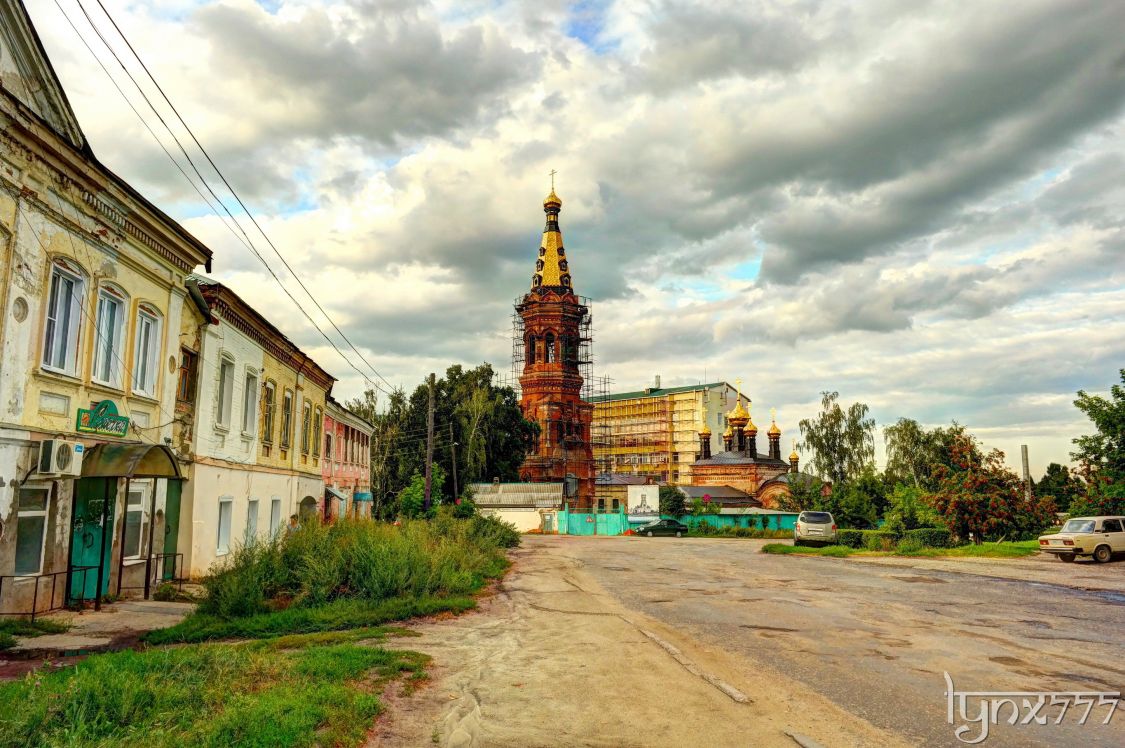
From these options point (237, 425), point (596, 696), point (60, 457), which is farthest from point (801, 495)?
point (60, 457)

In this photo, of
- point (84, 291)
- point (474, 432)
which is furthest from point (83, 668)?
point (474, 432)

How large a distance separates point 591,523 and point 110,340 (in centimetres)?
4810

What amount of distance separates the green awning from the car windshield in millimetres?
26672

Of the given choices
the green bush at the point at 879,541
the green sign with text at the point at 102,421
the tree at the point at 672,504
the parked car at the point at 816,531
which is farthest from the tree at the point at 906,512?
the green sign with text at the point at 102,421

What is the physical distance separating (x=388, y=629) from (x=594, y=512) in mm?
50513

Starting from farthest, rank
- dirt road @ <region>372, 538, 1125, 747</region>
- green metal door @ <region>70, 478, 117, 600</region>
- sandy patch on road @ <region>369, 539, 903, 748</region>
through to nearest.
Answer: green metal door @ <region>70, 478, 117, 600</region> → dirt road @ <region>372, 538, 1125, 747</region> → sandy patch on road @ <region>369, 539, 903, 748</region>

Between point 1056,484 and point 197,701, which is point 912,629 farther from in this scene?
point 1056,484

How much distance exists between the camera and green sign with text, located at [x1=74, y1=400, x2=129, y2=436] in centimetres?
1157

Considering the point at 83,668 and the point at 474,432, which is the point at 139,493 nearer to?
the point at 83,668

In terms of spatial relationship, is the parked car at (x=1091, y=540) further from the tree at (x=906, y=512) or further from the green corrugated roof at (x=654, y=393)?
the green corrugated roof at (x=654, y=393)

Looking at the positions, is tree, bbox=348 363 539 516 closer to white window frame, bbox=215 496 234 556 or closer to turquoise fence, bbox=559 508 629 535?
turquoise fence, bbox=559 508 629 535

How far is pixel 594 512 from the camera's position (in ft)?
197

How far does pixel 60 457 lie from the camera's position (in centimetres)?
1084

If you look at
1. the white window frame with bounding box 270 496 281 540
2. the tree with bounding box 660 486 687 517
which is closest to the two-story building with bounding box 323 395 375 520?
the white window frame with bounding box 270 496 281 540
